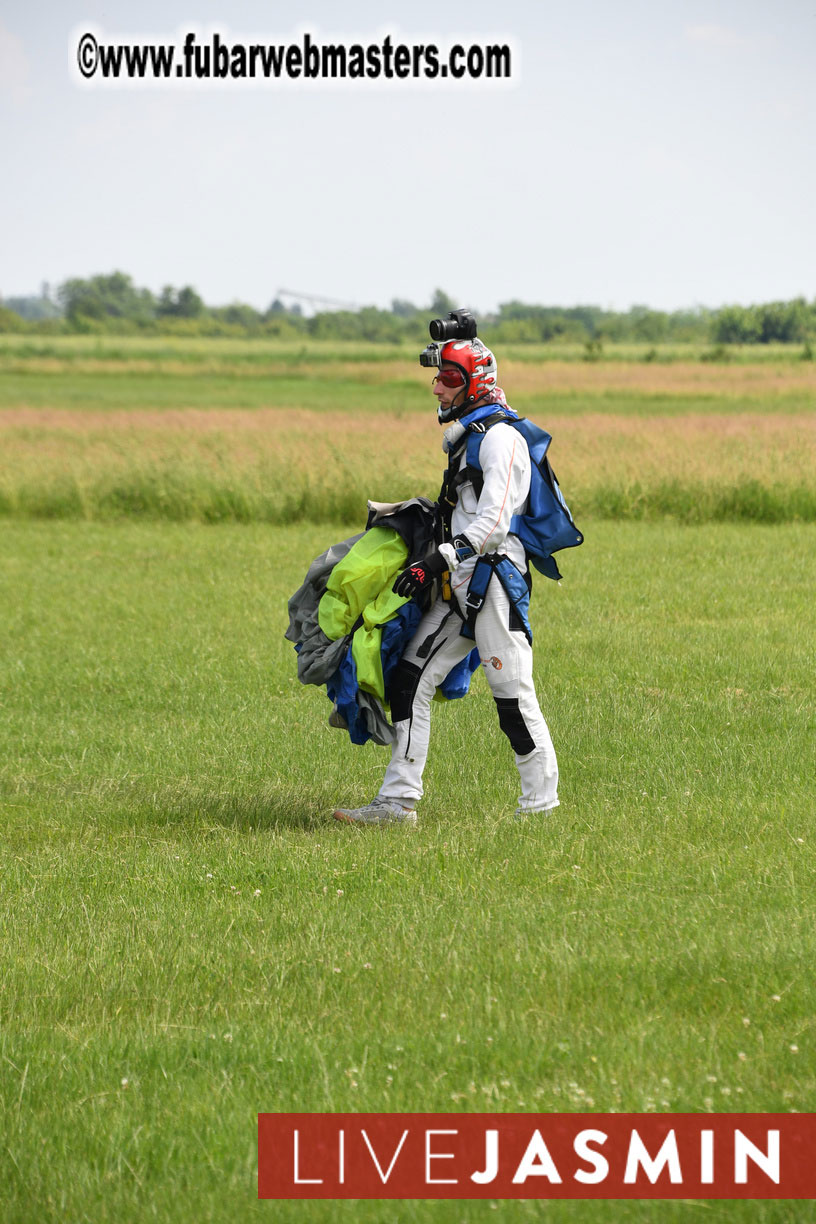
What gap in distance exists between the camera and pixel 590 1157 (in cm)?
365

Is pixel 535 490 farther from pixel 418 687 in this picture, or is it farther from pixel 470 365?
pixel 418 687

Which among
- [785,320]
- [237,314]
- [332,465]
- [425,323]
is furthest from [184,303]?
[332,465]

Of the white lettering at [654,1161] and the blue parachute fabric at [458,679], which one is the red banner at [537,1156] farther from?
the blue parachute fabric at [458,679]

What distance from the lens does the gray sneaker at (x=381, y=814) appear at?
6934mm

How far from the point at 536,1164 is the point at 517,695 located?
3242 mm

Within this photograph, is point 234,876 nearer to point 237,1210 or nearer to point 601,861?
point 601,861

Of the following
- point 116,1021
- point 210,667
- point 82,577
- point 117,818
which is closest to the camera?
point 116,1021

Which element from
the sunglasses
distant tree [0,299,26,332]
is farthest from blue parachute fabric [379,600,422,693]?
distant tree [0,299,26,332]

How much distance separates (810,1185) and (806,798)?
11.7 ft

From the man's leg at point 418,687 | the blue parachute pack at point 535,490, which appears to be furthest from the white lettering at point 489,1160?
the blue parachute pack at point 535,490

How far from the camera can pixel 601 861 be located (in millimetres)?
6008

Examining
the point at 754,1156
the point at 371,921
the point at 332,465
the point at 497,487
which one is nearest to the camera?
the point at 754,1156

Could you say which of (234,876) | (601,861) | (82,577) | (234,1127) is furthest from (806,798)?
(82,577)

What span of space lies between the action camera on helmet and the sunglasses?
20 cm
